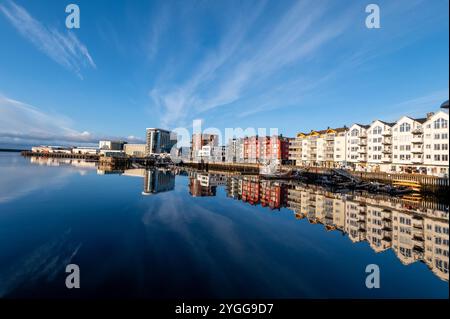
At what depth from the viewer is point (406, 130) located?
4784 centimetres

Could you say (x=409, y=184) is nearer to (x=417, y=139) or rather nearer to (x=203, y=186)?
(x=417, y=139)

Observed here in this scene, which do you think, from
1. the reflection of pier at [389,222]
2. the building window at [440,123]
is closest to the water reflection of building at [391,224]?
the reflection of pier at [389,222]

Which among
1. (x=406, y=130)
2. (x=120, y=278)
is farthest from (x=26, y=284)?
(x=406, y=130)

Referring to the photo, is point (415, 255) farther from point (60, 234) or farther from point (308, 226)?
point (60, 234)

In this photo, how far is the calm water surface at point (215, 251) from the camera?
27.9ft

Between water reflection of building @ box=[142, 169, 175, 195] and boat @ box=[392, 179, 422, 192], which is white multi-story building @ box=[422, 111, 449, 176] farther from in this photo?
water reflection of building @ box=[142, 169, 175, 195]

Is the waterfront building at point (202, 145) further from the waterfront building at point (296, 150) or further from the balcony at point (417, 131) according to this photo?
the balcony at point (417, 131)

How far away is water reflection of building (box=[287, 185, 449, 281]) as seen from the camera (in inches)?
507

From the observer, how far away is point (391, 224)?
18.4 m

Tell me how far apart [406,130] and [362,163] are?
1210 centimetres

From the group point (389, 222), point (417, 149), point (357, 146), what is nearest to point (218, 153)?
point (357, 146)

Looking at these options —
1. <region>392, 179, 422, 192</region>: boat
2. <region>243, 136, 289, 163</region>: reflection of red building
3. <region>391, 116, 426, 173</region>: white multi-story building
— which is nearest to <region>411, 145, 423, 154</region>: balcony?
<region>391, 116, 426, 173</region>: white multi-story building

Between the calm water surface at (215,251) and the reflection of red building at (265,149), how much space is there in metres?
Result: 63.4

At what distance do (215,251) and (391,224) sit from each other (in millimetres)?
15120
